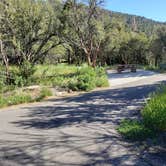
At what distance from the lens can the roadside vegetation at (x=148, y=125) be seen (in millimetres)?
7125

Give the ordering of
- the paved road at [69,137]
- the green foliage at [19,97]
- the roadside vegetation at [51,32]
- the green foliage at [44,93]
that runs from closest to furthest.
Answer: the paved road at [69,137], the green foliage at [19,97], the green foliage at [44,93], the roadside vegetation at [51,32]

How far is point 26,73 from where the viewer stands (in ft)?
57.1

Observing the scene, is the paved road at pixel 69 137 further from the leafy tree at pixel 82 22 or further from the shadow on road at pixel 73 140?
the leafy tree at pixel 82 22

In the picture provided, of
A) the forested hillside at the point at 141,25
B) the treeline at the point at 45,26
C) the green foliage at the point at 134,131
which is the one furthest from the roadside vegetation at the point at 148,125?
the forested hillside at the point at 141,25

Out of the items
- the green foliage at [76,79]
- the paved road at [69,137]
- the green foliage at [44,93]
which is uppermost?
the green foliage at [76,79]

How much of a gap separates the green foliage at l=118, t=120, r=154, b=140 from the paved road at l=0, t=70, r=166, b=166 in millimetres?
200

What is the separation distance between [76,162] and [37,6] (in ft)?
74.8

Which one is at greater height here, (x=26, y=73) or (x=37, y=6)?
(x=37, y=6)

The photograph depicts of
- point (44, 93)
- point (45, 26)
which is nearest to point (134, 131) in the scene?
point (44, 93)

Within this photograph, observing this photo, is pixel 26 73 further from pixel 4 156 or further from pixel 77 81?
pixel 4 156

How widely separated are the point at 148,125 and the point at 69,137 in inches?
76.7

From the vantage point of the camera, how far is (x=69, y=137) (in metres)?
7.24

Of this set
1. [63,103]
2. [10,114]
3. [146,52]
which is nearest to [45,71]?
[63,103]

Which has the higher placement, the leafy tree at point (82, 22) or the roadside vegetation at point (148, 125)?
the leafy tree at point (82, 22)
